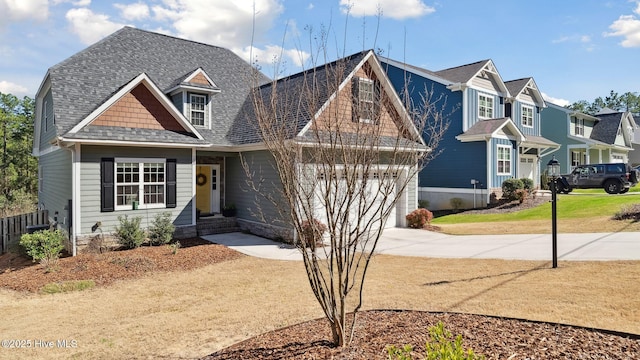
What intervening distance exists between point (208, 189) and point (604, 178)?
906 inches

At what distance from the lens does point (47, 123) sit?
54.8 ft

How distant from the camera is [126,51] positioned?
1723 centimetres

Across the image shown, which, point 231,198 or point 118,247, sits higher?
point 231,198

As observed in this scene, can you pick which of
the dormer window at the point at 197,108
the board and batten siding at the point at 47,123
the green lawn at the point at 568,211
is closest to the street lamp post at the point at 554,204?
the green lawn at the point at 568,211

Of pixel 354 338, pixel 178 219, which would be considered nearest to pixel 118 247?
pixel 178 219

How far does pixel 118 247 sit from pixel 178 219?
227 cm

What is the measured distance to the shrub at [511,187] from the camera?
71.4 ft

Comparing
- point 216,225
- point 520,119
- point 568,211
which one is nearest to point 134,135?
point 216,225

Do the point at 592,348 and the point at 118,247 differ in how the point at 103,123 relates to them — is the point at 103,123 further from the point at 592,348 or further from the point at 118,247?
the point at 592,348

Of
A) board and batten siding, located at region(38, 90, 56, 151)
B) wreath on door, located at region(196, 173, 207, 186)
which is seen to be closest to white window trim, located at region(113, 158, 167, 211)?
wreath on door, located at region(196, 173, 207, 186)

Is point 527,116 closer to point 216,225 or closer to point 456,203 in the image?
point 456,203

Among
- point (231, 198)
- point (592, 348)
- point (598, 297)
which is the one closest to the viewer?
point (592, 348)

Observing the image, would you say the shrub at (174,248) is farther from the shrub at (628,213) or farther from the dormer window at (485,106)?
the dormer window at (485,106)

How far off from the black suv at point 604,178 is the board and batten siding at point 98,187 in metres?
23.1
